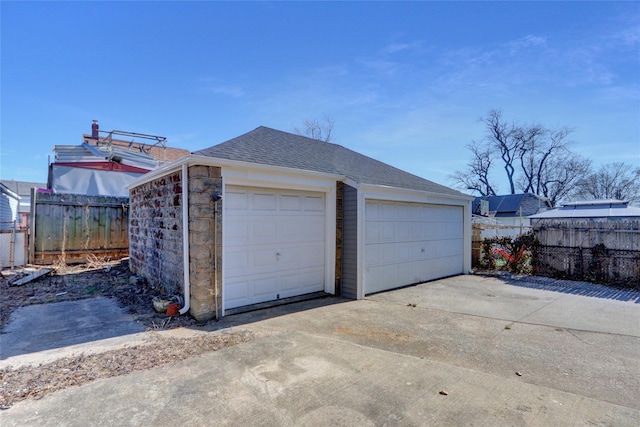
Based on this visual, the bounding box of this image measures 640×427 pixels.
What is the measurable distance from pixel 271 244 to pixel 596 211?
12.1 m

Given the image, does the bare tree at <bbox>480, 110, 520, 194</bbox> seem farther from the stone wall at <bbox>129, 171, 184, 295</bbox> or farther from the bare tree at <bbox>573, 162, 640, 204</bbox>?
the stone wall at <bbox>129, 171, 184, 295</bbox>

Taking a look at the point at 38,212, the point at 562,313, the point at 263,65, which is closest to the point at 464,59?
the point at 263,65

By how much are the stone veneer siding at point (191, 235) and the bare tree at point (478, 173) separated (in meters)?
33.1

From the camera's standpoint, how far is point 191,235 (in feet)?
17.1

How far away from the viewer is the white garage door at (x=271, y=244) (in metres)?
5.76

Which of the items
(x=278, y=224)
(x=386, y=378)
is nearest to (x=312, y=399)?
(x=386, y=378)

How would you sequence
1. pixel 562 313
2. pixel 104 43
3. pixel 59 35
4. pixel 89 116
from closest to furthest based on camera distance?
1. pixel 562 313
2. pixel 59 35
3. pixel 104 43
4. pixel 89 116

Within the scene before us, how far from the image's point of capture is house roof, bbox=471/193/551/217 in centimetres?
2538

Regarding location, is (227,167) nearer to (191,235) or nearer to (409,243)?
(191,235)

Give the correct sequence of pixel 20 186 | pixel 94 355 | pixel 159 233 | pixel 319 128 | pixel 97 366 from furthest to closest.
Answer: pixel 20 186
pixel 319 128
pixel 159 233
pixel 94 355
pixel 97 366

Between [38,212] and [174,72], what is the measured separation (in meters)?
6.15

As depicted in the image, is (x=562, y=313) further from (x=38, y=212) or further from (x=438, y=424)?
(x=38, y=212)

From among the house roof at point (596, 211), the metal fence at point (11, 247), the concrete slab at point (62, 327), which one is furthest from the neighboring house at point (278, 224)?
the house roof at point (596, 211)

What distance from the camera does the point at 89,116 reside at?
57.4 ft
